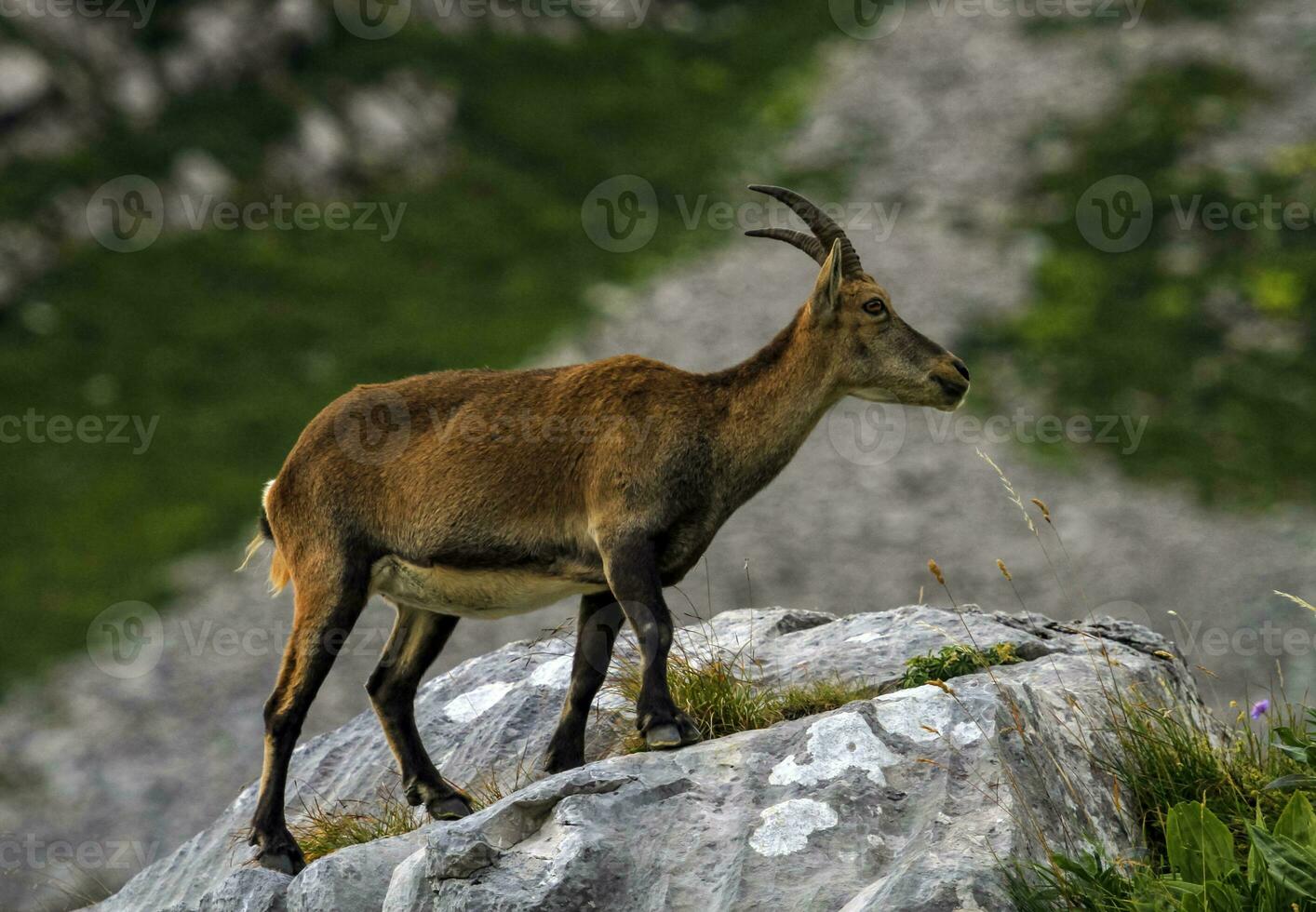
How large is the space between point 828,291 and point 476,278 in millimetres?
32588

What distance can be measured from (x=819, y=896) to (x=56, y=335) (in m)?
32.8

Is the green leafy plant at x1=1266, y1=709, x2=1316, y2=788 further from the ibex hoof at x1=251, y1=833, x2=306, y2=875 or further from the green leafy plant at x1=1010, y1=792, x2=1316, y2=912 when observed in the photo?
the ibex hoof at x1=251, y1=833, x2=306, y2=875

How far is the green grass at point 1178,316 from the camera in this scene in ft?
132

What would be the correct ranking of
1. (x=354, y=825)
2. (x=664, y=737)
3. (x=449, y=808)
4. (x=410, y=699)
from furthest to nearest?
(x=410, y=699) < (x=354, y=825) < (x=449, y=808) < (x=664, y=737)

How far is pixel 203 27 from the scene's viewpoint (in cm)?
4256

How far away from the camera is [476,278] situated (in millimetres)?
42844

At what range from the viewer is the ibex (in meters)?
10.7

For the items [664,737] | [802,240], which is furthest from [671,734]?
[802,240]

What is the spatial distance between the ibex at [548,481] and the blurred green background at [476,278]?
22149 mm

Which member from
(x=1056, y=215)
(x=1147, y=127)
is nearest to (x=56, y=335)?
(x=1056, y=215)

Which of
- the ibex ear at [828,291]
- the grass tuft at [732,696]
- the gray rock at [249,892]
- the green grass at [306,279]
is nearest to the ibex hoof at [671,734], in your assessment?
the grass tuft at [732,696]

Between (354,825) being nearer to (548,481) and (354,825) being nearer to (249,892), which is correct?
(249,892)

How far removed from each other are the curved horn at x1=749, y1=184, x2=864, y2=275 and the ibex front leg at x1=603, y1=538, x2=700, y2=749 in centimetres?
239

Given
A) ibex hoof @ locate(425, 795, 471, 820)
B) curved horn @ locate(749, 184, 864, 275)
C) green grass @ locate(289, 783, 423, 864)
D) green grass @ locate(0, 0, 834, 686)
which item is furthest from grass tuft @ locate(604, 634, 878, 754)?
green grass @ locate(0, 0, 834, 686)
